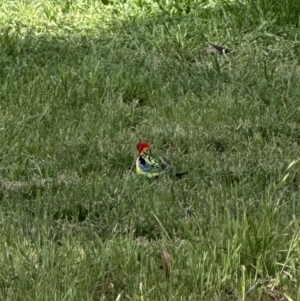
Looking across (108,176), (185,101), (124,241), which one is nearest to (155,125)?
(185,101)

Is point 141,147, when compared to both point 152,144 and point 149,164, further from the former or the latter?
point 152,144

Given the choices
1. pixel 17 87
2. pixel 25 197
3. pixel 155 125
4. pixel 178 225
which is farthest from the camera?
pixel 17 87

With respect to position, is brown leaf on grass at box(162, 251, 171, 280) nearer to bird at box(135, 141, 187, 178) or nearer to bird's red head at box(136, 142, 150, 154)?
bird at box(135, 141, 187, 178)

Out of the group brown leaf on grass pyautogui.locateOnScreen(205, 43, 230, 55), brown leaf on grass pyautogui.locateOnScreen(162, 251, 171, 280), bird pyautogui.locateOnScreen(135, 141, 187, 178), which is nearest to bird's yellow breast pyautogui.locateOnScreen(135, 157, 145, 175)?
bird pyautogui.locateOnScreen(135, 141, 187, 178)

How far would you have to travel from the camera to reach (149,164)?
4137mm

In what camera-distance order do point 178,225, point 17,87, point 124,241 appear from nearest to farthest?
point 124,241
point 178,225
point 17,87

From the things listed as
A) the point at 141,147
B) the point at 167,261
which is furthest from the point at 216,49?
the point at 167,261

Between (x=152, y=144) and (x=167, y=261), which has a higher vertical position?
(x=167, y=261)

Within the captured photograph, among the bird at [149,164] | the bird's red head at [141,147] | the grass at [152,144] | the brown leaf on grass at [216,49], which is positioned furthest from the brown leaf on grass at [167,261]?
the brown leaf on grass at [216,49]

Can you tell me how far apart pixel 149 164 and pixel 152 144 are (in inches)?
20.8

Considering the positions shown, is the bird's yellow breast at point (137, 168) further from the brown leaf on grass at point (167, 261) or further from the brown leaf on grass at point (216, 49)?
the brown leaf on grass at point (216, 49)

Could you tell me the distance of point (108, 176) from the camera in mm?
4219

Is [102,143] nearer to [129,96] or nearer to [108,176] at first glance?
[108,176]

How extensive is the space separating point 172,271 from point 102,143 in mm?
1597
